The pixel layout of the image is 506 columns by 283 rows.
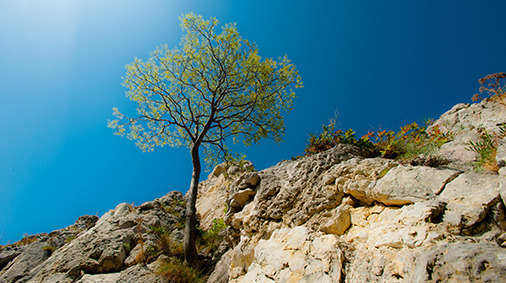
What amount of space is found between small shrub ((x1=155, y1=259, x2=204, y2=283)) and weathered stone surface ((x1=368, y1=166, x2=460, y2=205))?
620 centimetres

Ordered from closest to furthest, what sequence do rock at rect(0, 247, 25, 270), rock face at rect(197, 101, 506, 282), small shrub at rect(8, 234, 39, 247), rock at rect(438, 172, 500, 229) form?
rock face at rect(197, 101, 506, 282) → rock at rect(438, 172, 500, 229) → rock at rect(0, 247, 25, 270) → small shrub at rect(8, 234, 39, 247)

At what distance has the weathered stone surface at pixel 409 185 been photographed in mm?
4455

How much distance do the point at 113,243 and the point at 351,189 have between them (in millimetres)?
8664

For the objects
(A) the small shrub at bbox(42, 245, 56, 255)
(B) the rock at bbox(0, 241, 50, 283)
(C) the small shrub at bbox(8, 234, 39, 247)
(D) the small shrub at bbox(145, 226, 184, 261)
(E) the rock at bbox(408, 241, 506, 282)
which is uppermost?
(C) the small shrub at bbox(8, 234, 39, 247)

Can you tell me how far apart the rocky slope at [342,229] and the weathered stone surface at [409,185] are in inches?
0.8

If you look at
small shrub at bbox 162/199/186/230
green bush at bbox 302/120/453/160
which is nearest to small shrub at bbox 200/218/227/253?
small shrub at bbox 162/199/186/230

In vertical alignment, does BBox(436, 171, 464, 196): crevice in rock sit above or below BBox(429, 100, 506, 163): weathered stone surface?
below

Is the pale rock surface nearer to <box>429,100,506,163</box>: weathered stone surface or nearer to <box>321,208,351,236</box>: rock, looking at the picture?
<box>321,208,351,236</box>: rock

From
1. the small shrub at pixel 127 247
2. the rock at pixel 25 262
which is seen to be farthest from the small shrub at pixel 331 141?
the rock at pixel 25 262

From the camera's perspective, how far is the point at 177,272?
7.55 metres

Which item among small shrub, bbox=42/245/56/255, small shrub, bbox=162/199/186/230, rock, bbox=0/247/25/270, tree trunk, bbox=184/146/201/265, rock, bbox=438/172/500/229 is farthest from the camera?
small shrub, bbox=162/199/186/230

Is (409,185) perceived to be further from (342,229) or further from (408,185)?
(342,229)

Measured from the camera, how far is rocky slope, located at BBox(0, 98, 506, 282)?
11.0ft

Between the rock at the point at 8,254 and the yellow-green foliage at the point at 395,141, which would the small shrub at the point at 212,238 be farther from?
the rock at the point at 8,254
